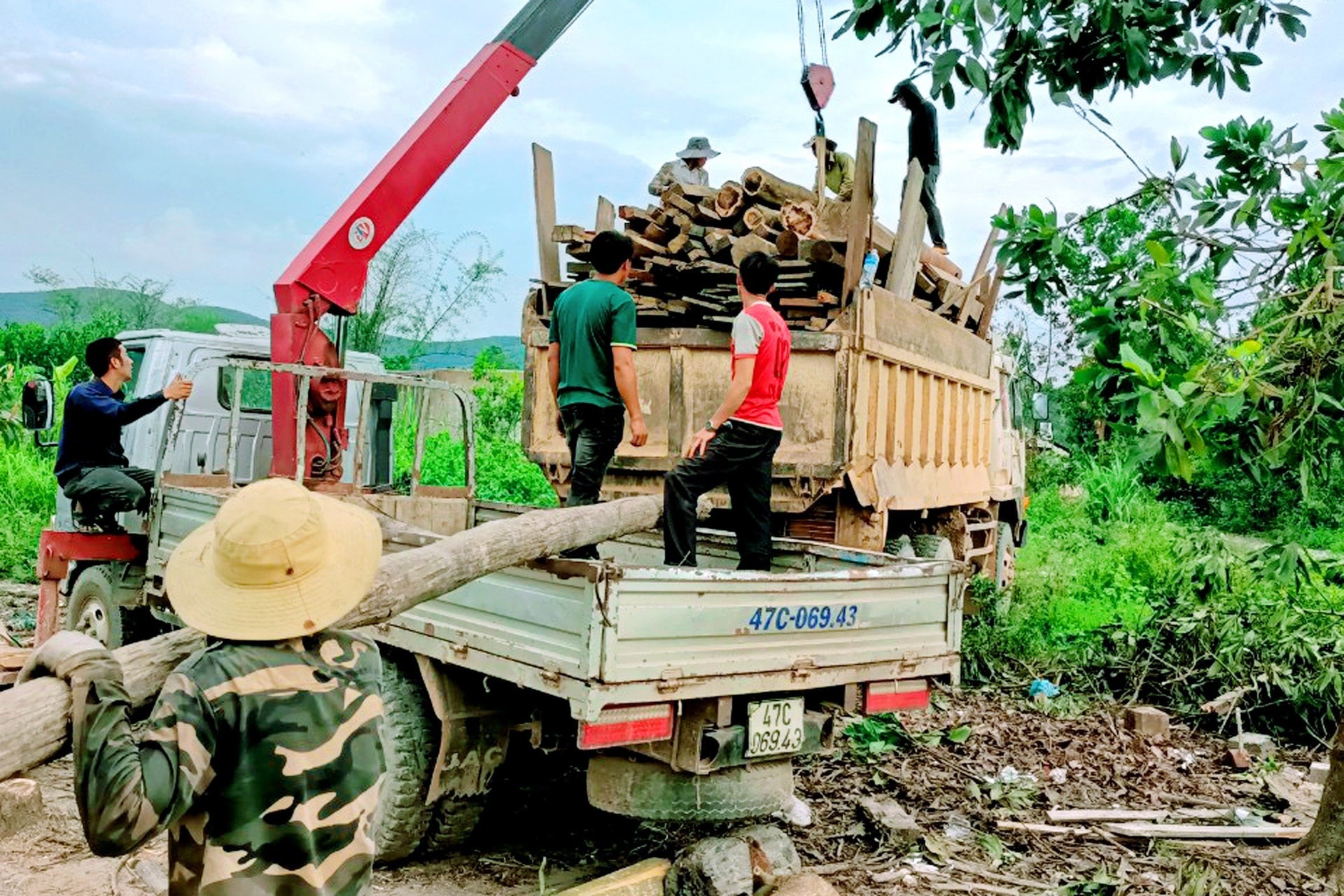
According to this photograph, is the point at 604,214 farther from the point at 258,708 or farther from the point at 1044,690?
the point at 258,708

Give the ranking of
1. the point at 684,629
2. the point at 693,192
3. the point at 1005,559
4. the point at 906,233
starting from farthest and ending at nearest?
the point at 1005,559 → the point at 693,192 → the point at 906,233 → the point at 684,629

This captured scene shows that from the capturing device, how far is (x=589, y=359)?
5.63 m

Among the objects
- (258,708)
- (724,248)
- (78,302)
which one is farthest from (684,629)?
(78,302)

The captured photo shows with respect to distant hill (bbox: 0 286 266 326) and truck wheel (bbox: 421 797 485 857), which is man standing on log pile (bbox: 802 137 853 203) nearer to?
truck wheel (bbox: 421 797 485 857)

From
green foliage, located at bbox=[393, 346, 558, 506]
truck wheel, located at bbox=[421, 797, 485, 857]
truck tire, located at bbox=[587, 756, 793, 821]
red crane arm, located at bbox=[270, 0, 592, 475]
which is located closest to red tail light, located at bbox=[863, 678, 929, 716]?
truck tire, located at bbox=[587, 756, 793, 821]

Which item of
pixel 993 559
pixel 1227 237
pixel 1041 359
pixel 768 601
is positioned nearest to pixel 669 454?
pixel 768 601

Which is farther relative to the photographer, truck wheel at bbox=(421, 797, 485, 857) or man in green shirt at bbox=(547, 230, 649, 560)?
man in green shirt at bbox=(547, 230, 649, 560)

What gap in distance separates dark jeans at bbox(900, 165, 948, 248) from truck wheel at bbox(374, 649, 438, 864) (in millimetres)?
5964

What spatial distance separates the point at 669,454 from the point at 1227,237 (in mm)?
3323

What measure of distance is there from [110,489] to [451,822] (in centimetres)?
326

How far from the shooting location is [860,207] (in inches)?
248

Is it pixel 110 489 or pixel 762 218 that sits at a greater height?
pixel 762 218

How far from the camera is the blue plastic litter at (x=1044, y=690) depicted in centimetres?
757

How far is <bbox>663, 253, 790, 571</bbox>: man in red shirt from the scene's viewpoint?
16.5 feet
